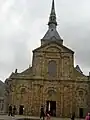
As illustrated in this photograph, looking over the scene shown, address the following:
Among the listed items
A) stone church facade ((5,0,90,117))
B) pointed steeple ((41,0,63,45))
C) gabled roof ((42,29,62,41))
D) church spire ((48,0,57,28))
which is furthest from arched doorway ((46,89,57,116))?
church spire ((48,0,57,28))

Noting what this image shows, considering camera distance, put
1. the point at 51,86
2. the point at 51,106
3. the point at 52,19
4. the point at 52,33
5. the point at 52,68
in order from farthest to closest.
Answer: the point at 52,19, the point at 52,33, the point at 52,68, the point at 51,86, the point at 51,106

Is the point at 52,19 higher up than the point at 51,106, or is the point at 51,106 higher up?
the point at 52,19

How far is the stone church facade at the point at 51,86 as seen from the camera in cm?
4834

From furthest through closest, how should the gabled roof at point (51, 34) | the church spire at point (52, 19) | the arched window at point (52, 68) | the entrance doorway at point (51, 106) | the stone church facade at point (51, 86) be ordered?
the church spire at point (52, 19), the gabled roof at point (51, 34), the arched window at point (52, 68), the entrance doorway at point (51, 106), the stone church facade at point (51, 86)

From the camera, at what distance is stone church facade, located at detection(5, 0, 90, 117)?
4834 centimetres

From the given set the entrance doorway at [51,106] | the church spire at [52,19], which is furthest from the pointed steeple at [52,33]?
the entrance doorway at [51,106]

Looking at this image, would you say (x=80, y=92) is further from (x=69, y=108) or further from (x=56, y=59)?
(x=56, y=59)

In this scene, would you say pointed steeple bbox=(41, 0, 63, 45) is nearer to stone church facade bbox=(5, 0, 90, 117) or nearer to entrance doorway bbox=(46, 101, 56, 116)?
stone church facade bbox=(5, 0, 90, 117)

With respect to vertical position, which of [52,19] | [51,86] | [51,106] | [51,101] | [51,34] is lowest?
[51,106]

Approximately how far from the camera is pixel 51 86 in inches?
1948

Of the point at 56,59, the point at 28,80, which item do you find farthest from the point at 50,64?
the point at 28,80

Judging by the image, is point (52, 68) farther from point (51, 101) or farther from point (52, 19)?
point (52, 19)

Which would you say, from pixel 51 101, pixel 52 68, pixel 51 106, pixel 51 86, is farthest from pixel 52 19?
pixel 51 106

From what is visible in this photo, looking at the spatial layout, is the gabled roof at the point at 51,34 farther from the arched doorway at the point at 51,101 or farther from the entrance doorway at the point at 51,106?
the entrance doorway at the point at 51,106
